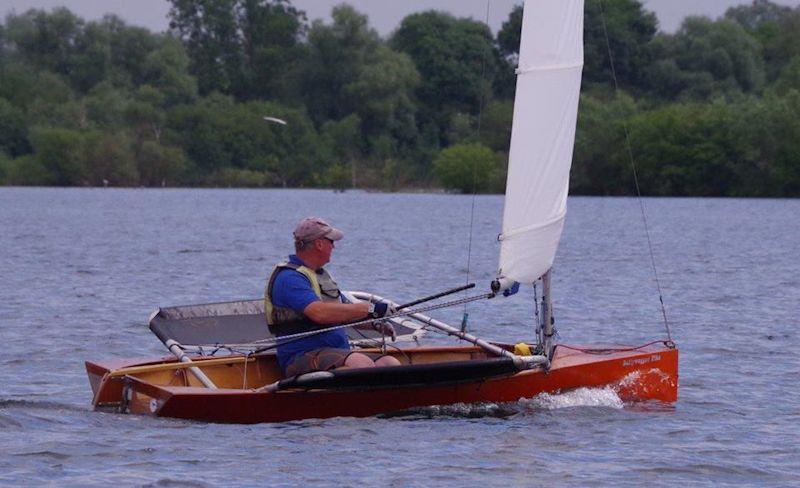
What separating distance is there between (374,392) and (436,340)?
5.96m

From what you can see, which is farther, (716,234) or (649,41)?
(649,41)

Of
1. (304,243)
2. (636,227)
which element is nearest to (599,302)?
(304,243)

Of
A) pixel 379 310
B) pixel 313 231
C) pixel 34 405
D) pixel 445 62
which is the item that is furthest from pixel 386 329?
pixel 445 62

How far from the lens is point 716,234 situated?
150 ft

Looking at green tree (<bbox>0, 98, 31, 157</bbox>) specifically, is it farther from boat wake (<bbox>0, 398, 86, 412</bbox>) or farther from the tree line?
boat wake (<bbox>0, 398, 86, 412</bbox>)

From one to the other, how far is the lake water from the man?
0.44m

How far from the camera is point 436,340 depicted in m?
17.1

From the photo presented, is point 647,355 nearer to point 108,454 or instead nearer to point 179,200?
point 108,454

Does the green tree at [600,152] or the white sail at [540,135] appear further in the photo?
the green tree at [600,152]

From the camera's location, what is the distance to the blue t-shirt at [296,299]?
35.8ft

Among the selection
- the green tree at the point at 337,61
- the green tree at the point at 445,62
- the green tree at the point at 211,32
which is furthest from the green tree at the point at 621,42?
the green tree at the point at 211,32

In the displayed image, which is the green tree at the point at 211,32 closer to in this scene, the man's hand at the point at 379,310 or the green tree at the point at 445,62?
the green tree at the point at 445,62

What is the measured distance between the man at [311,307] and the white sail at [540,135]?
108 centimetres

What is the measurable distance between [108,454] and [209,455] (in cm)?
63
